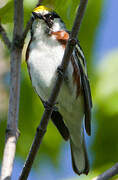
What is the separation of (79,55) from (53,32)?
30cm

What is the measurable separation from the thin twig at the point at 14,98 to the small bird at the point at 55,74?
578 mm

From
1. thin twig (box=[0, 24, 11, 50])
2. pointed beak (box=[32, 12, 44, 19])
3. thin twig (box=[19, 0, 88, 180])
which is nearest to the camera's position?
thin twig (box=[19, 0, 88, 180])

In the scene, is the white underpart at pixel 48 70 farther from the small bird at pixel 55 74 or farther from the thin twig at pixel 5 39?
the thin twig at pixel 5 39

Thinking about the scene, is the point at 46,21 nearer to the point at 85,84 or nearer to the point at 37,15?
the point at 37,15

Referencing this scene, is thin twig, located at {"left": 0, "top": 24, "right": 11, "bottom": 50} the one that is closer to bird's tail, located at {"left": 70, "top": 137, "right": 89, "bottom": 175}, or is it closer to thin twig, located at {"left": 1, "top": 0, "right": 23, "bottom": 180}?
thin twig, located at {"left": 1, "top": 0, "right": 23, "bottom": 180}

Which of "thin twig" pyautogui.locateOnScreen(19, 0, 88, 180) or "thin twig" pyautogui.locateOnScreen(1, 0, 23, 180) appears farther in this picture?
"thin twig" pyautogui.locateOnScreen(1, 0, 23, 180)

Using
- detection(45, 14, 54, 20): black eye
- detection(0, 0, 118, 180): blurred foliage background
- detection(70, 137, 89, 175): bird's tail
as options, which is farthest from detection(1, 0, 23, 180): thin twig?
detection(70, 137, 89, 175): bird's tail

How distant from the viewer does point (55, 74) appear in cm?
302

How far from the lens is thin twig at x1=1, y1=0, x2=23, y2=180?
2.03 meters

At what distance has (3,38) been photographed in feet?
8.22

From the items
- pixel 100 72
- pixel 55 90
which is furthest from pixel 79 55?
pixel 55 90

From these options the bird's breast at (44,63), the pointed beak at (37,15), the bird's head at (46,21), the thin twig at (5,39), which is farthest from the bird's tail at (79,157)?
the thin twig at (5,39)

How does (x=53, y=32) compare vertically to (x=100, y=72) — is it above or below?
above

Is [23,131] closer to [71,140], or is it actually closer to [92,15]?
[71,140]
